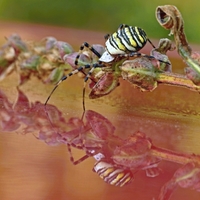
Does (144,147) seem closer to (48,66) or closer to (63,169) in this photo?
(63,169)

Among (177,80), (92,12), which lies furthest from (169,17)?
(92,12)

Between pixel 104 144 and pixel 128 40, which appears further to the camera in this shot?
pixel 128 40

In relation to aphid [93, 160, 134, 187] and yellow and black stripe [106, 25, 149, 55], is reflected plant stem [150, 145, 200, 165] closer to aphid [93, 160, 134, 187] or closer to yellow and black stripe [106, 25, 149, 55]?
aphid [93, 160, 134, 187]

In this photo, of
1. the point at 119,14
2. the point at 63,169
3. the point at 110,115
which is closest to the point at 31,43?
the point at 110,115

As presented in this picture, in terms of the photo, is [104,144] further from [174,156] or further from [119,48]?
[119,48]

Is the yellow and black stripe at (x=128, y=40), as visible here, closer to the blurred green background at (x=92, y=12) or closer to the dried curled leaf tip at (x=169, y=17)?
the dried curled leaf tip at (x=169, y=17)

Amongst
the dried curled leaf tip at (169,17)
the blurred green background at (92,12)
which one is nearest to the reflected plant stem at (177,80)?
the dried curled leaf tip at (169,17)
